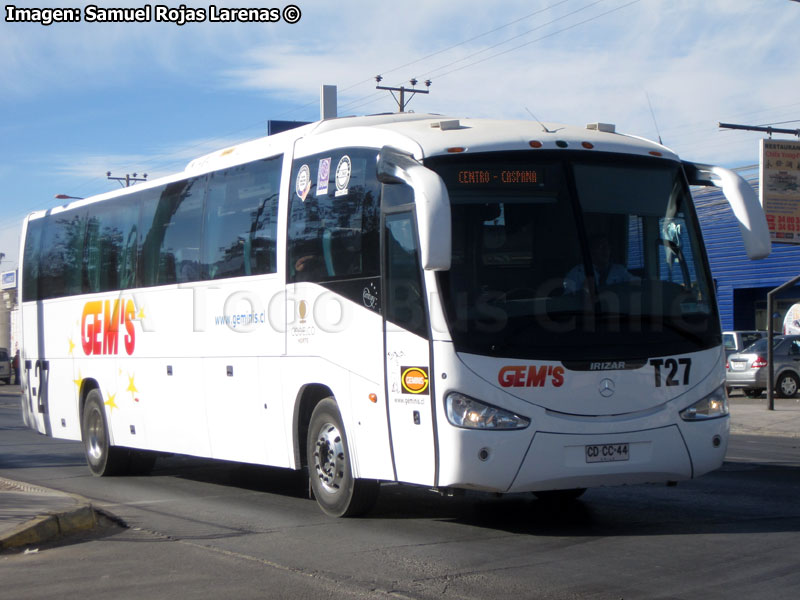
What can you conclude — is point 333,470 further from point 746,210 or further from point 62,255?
point 62,255

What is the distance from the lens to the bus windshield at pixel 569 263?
8.34 m

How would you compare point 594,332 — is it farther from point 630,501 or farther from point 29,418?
point 29,418

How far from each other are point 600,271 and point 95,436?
8940mm

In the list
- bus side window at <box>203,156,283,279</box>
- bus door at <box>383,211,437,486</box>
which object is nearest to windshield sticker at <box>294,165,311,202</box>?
bus side window at <box>203,156,283,279</box>

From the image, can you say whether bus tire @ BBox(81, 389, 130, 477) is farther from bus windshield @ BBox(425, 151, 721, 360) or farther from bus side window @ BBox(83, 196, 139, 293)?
bus windshield @ BBox(425, 151, 721, 360)

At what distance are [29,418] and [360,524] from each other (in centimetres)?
958

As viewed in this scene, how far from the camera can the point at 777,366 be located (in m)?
27.9

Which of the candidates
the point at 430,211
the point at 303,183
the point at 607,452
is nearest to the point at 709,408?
the point at 607,452

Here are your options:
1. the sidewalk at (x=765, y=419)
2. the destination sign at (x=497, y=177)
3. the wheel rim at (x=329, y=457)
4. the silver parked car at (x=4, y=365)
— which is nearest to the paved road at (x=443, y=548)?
the wheel rim at (x=329, y=457)

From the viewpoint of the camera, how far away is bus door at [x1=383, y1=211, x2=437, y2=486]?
839 centimetres

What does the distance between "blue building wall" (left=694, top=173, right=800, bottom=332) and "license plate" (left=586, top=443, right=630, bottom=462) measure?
1235 inches

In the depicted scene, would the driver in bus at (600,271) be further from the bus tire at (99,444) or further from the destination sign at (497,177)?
the bus tire at (99,444)

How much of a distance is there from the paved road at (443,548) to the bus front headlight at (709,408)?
876 mm

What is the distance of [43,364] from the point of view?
54.6 feet
